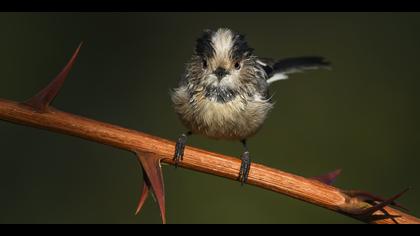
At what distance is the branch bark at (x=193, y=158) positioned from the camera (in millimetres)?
2004

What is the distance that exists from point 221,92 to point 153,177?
1668 mm

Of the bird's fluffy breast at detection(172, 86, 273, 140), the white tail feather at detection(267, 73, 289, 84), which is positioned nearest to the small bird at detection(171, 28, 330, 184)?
the bird's fluffy breast at detection(172, 86, 273, 140)

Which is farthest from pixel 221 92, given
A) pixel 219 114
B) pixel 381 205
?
pixel 381 205

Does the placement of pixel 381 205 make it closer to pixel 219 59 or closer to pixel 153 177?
pixel 153 177

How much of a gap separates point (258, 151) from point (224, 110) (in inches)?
65.5

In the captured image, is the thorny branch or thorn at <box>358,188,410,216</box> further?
the thorny branch

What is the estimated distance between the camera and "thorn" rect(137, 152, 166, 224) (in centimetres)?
191

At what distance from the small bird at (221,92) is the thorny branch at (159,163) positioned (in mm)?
1201

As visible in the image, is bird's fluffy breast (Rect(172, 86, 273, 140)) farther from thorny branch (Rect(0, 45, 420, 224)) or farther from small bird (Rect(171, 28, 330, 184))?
thorny branch (Rect(0, 45, 420, 224))

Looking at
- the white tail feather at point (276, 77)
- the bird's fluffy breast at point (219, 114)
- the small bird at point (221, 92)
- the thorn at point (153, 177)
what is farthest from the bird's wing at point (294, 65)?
the thorn at point (153, 177)

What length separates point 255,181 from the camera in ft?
7.09

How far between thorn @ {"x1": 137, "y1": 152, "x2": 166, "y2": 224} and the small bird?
1.28 metres

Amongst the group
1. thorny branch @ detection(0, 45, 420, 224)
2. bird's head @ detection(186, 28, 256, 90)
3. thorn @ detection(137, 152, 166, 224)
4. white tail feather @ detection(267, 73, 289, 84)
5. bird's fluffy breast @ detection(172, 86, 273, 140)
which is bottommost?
thorn @ detection(137, 152, 166, 224)

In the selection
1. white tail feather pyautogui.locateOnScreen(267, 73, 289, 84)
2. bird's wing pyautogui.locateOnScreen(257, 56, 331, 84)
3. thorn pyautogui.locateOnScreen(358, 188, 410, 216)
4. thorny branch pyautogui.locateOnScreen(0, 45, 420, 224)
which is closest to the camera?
thorn pyautogui.locateOnScreen(358, 188, 410, 216)
